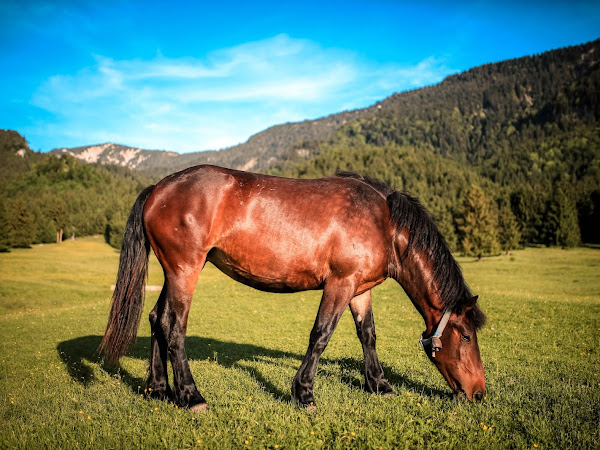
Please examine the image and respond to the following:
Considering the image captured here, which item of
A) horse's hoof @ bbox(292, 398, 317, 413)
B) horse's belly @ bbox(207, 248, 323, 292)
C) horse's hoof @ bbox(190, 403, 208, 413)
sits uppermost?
horse's belly @ bbox(207, 248, 323, 292)

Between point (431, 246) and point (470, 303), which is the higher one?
point (431, 246)

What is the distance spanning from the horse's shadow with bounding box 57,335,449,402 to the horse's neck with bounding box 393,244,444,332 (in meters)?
1.07

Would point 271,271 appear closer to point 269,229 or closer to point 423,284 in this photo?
point 269,229

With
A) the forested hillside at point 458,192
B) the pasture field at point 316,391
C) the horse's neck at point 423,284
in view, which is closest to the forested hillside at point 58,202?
the forested hillside at point 458,192

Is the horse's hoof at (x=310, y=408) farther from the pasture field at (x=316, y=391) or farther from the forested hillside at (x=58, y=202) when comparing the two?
the forested hillside at (x=58, y=202)

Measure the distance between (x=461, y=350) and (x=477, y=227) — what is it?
163 feet

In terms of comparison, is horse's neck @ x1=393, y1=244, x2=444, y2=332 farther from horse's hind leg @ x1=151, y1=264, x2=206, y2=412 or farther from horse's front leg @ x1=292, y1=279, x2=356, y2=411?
horse's hind leg @ x1=151, y1=264, x2=206, y2=412

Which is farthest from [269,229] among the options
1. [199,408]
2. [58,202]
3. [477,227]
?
[58,202]

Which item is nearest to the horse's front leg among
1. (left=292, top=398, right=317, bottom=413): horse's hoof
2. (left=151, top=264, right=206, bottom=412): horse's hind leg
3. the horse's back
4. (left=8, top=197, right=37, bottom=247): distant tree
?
(left=292, top=398, right=317, bottom=413): horse's hoof

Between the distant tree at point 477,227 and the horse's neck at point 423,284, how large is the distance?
4754 centimetres

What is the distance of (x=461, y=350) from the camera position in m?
4.70

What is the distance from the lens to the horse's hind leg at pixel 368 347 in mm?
5297

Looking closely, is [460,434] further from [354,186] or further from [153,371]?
[153,371]

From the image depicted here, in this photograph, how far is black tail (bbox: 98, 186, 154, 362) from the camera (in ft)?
16.3
